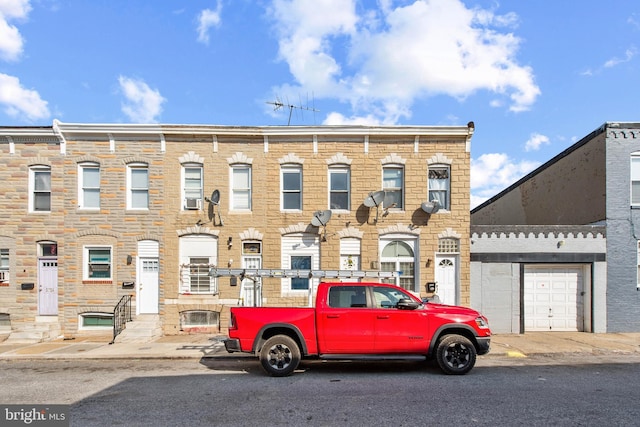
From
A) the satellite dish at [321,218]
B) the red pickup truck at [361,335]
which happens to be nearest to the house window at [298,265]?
the satellite dish at [321,218]

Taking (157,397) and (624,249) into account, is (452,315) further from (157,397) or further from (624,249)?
(624,249)

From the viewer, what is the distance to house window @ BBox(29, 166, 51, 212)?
12.5 metres

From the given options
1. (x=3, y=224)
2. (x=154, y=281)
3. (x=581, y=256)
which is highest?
(x=3, y=224)

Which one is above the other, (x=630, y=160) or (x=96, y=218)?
(x=630, y=160)

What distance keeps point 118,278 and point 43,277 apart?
8.70 ft

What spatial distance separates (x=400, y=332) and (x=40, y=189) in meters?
12.7

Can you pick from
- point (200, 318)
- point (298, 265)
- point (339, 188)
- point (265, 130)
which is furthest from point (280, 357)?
point (265, 130)

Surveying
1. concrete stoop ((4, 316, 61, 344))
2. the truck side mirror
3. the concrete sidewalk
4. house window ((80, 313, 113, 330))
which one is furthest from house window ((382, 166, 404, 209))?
concrete stoop ((4, 316, 61, 344))

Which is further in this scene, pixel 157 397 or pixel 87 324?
pixel 87 324

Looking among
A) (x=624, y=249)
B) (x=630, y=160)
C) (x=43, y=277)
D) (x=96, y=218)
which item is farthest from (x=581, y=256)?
(x=43, y=277)

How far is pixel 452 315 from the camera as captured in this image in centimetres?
754

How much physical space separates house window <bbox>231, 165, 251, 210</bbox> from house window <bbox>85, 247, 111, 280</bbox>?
4.52 meters

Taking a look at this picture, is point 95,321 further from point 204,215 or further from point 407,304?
point 407,304

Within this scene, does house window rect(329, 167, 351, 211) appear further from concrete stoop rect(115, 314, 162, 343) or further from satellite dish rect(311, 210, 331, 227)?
concrete stoop rect(115, 314, 162, 343)
